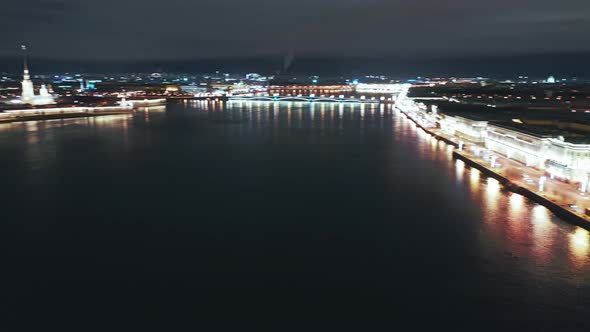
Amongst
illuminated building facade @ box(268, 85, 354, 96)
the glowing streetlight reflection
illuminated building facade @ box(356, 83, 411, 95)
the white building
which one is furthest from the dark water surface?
illuminated building facade @ box(356, 83, 411, 95)

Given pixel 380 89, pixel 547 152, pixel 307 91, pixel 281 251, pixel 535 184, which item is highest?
pixel 380 89

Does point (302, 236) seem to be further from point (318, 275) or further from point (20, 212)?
point (20, 212)

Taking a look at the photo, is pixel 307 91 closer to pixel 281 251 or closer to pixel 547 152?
pixel 547 152

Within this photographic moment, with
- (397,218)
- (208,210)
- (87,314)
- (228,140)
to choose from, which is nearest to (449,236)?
(397,218)

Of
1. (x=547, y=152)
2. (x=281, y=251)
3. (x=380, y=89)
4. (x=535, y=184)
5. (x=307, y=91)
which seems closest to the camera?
(x=281, y=251)

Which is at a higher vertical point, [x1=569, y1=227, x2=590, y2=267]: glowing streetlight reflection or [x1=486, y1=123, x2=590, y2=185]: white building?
[x1=486, y1=123, x2=590, y2=185]: white building

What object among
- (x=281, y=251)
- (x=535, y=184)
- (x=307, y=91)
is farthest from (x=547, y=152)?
(x=307, y=91)

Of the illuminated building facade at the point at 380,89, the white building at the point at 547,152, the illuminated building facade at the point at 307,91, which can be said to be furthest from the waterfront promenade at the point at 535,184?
the illuminated building facade at the point at 380,89

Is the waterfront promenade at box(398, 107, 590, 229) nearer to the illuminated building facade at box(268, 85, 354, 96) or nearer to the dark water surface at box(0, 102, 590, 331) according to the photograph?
the dark water surface at box(0, 102, 590, 331)
